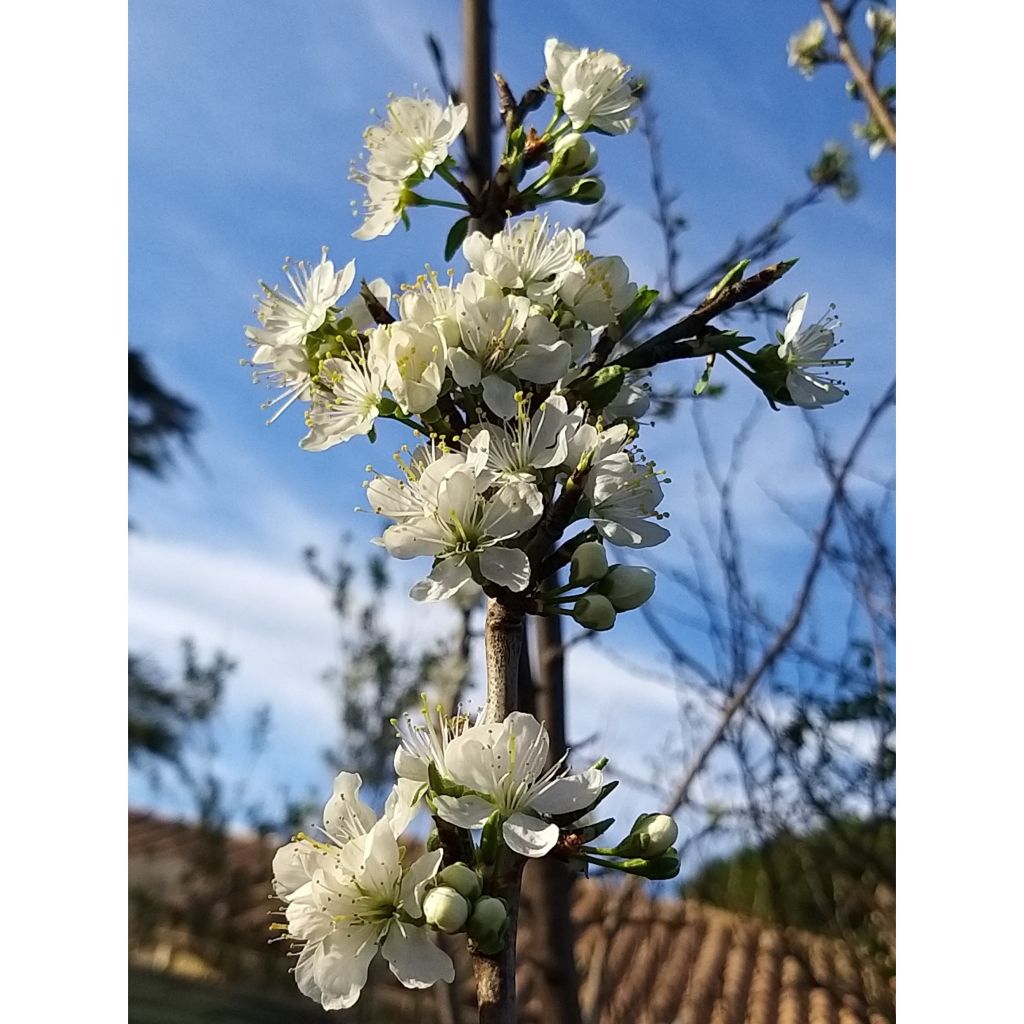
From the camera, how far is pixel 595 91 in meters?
0.71

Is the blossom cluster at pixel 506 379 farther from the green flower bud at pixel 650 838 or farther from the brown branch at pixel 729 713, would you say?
the brown branch at pixel 729 713

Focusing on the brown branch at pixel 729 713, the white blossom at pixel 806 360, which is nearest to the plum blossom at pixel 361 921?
the white blossom at pixel 806 360

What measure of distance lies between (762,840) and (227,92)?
1.61 m

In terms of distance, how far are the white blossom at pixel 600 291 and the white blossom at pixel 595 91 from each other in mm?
134

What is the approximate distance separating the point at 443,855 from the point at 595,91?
1.55 ft

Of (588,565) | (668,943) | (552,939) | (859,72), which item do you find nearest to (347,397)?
(588,565)

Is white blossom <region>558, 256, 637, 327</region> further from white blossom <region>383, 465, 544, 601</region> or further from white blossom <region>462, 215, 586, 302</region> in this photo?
white blossom <region>383, 465, 544, 601</region>

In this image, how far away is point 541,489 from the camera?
1.92 feet

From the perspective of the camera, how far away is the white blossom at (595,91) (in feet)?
2.34

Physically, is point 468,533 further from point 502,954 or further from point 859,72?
point 859,72
